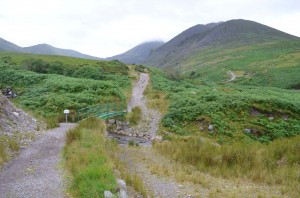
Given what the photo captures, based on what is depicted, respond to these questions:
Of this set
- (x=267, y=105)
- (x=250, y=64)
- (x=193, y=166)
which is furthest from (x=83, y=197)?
(x=250, y=64)

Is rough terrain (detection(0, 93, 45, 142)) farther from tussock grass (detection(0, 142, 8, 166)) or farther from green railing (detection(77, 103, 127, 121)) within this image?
green railing (detection(77, 103, 127, 121))

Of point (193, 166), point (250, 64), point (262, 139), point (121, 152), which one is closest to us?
point (193, 166)

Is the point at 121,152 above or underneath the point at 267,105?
underneath

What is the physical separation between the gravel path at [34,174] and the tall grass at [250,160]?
7.95m

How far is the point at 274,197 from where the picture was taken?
13289 mm

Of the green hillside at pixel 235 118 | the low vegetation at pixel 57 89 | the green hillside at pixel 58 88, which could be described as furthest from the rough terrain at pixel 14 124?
the green hillside at pixel 235 118

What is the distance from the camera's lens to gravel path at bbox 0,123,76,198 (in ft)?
36.0

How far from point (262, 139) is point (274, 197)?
17.3 m

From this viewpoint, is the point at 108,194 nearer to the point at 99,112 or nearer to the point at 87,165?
the point at 87,165

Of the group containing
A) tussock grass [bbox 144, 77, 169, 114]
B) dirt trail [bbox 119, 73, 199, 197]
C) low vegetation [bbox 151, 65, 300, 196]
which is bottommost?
dirt trail [bbox 119, 73, 199, 197]

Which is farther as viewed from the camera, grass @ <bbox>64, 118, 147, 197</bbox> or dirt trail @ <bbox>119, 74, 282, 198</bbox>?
dirt trail @ <bbox>119, 74, 282, 198</bbox>

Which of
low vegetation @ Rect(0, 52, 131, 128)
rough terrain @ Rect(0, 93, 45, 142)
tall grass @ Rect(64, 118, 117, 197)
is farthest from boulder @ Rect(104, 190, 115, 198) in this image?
low vegetation @ Rect(0, 52, 131, 128)

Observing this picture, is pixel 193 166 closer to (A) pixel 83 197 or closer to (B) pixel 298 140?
(B) pixel 298 140

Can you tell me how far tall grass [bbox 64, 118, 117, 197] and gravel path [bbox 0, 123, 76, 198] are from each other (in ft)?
1.89
